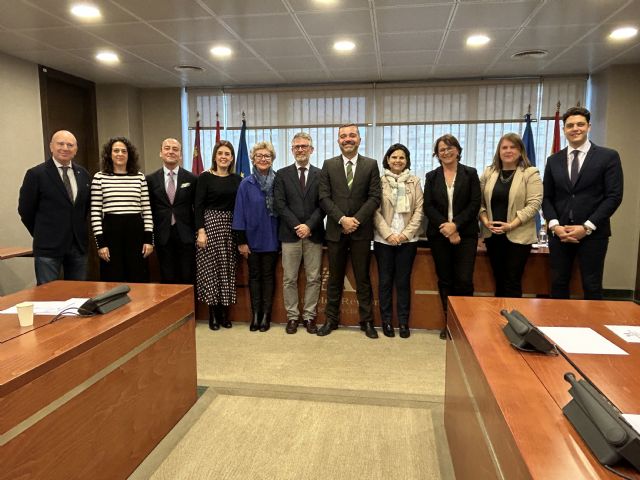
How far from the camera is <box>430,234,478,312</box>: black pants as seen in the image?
11.3 ft

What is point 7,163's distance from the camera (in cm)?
454

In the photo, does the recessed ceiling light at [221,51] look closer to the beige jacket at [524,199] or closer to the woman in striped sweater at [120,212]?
the woman in striped sweater at [120,212]

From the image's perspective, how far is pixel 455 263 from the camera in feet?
11.5

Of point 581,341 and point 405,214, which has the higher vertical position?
point 405,214

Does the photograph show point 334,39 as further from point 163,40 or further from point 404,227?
point 404,227

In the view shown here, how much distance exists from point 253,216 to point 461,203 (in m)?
1.60

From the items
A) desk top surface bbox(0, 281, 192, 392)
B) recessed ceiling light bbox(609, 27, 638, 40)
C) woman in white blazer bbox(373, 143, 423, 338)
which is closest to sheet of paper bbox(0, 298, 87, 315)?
desk top surface bbox(0, 281, 192, 392)

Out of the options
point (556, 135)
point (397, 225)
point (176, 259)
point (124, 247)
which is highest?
point (556, 135)

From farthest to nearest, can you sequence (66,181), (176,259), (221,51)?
(221,51), (176,259), (66,181)

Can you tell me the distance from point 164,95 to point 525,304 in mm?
5747

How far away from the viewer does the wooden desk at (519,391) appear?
3.06ft

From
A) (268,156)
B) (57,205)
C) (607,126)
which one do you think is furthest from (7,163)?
(607,126)

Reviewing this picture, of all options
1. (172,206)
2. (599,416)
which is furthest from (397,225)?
(599,416)

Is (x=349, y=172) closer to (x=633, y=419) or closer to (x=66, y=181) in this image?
(x=66, y=181)
